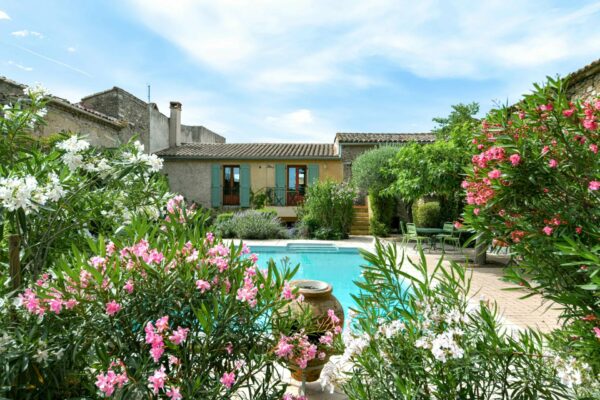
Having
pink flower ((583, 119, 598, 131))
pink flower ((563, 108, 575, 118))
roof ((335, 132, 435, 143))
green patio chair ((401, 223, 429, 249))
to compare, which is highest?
roof ((335, 132, 435, 143))

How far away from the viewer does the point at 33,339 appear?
134 cm

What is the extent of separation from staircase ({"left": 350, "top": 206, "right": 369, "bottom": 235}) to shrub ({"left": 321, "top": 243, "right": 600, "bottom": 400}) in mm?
14026

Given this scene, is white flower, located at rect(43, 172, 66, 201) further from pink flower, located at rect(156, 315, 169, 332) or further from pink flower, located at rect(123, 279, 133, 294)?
pink flower, located at rect(156, 315, 169, 332)

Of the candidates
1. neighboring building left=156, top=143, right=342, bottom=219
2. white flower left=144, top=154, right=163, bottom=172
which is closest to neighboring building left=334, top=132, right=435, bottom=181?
neighboring building left=156, top=143, right=342, bottom=219

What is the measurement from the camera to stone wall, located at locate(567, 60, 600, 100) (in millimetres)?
6395

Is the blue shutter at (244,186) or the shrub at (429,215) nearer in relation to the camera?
the shrub at (429,215)

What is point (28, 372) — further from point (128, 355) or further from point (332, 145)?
point (332, 145)

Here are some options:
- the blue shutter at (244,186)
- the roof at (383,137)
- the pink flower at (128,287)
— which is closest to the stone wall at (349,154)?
the roof at (383,137)

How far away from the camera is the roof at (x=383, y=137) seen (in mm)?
17484

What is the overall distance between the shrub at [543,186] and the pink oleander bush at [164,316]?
4.58 ft

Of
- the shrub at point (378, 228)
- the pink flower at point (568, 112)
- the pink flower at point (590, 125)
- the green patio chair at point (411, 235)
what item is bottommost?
the shrub at point (378, 228)

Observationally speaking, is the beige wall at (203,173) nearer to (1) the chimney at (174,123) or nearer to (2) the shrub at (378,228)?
(1) the chimney at (174,123)

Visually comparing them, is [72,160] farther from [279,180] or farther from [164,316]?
[279,180]

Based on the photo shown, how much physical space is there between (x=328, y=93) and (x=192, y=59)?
6.26m
